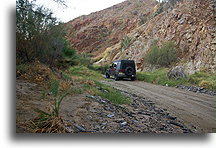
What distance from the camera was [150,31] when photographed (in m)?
20.7

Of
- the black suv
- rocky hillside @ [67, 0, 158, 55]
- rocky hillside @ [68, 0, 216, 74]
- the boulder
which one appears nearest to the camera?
rocky hillside @ [67, 0, 158, 55]

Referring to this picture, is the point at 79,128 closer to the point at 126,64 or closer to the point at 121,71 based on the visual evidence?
the point at 121,71

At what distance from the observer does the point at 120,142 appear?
2.56 meters

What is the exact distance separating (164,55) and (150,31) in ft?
24.6

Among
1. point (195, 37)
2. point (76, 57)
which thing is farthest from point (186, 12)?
point (76, 57)

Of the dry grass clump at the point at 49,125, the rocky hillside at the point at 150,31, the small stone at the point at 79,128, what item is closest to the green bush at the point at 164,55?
the rocky hillside at the point at 150,31

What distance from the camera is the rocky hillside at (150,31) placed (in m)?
3.81

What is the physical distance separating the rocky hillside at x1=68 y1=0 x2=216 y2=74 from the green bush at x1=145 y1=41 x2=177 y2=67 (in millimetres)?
648

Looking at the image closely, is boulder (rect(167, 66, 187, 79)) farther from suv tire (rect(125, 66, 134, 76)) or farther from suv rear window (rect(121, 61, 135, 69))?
suv rear window (rect(121, 61, 135, 69))

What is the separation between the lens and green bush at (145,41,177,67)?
13742 millimetres

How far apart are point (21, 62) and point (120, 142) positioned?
2140mm

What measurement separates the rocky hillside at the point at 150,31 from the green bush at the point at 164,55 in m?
0.65

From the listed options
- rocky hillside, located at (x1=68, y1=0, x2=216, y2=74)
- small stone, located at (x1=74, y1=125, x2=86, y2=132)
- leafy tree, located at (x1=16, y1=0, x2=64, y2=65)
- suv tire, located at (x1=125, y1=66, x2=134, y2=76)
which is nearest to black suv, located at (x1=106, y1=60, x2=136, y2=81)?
suv tire, located at (x1=125, y1=66, x2=134, y2=76)

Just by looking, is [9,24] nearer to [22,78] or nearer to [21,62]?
[21,62]
